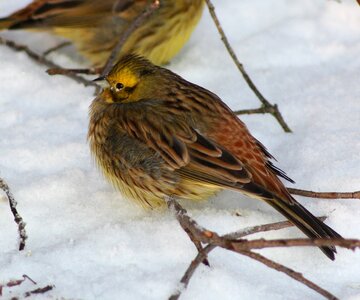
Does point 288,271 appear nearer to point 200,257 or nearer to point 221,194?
point 200,257

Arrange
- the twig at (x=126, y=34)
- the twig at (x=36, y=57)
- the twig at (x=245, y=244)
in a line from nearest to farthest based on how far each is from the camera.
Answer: the twig at (x=245, y=244)
the twig at (x=126, y=34)
the twig at (x=36, y=57)

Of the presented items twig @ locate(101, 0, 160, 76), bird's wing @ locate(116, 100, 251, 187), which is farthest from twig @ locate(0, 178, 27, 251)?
twig @ locate(101, 0, 160, 76)

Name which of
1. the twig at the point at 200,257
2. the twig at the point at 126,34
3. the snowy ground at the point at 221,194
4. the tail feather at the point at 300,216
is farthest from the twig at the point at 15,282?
the twig at the point at 126,34

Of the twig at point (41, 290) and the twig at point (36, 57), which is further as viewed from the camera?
the twig at point (36, 57)

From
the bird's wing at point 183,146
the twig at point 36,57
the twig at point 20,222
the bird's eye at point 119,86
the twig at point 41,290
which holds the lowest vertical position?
the twig at point 36,57

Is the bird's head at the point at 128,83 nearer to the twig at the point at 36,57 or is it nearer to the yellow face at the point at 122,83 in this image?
the yellow face at the point at 122,83

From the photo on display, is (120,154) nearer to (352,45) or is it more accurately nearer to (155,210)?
(155,210)

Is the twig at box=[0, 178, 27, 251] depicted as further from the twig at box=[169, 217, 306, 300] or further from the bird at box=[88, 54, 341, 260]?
the twig at box=[169, 217, 306, 300]
